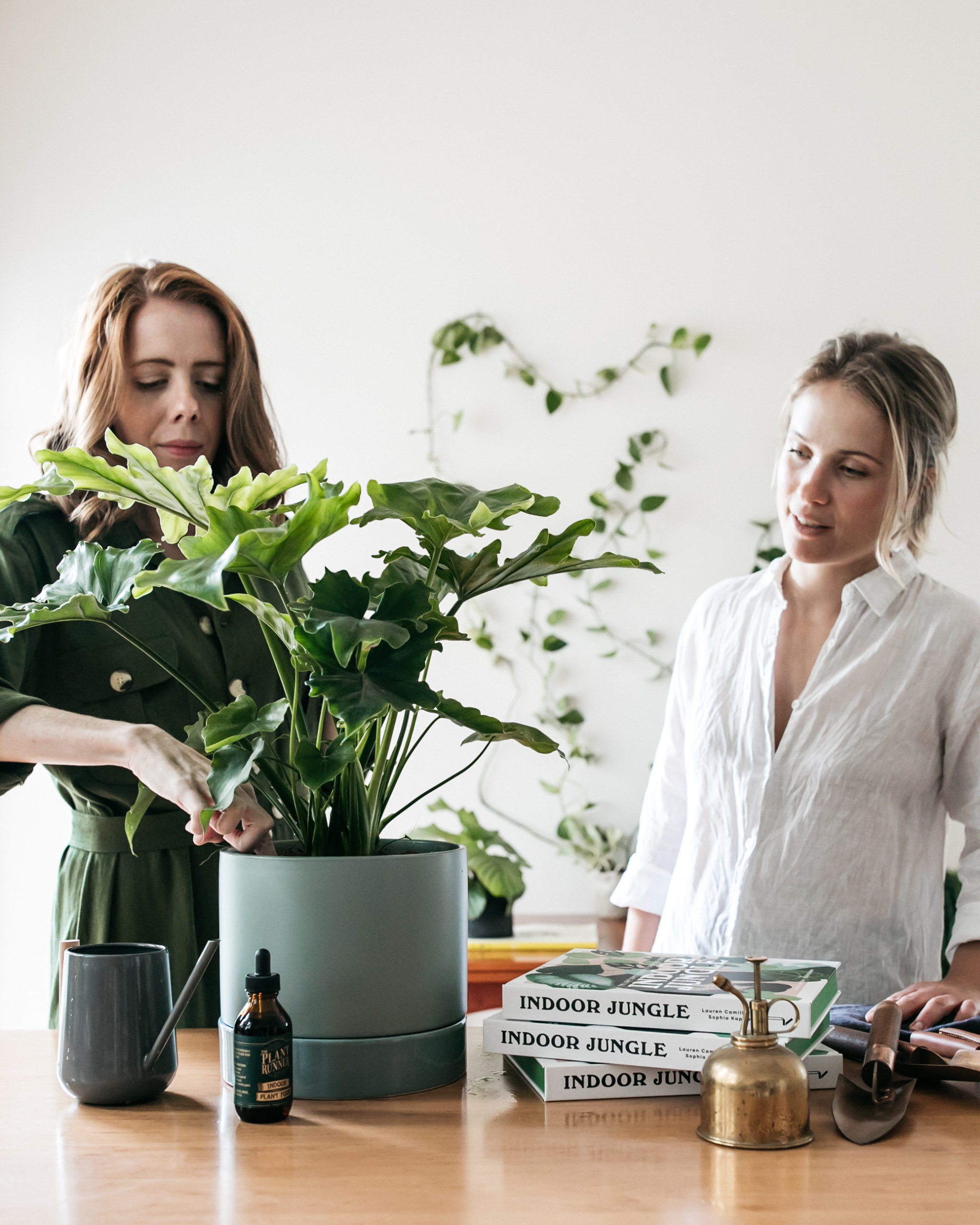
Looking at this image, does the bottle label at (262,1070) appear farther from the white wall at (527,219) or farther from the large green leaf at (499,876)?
the white wall at (527,219)

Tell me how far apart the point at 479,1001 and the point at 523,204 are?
1.84m

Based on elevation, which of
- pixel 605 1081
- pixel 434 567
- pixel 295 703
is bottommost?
pixel 605 1081

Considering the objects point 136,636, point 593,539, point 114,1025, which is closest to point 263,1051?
point 114,1025

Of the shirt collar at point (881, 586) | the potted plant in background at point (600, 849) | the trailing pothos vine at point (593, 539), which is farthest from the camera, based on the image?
the trailing pothos vine at point (593, 539)

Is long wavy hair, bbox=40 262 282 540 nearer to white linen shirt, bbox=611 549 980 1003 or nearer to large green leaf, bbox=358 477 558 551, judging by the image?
large green leaf, bbox=358 477 558 551

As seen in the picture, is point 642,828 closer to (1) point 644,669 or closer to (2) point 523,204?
(1) point 644,669

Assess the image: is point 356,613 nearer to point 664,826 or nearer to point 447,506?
point 447,506

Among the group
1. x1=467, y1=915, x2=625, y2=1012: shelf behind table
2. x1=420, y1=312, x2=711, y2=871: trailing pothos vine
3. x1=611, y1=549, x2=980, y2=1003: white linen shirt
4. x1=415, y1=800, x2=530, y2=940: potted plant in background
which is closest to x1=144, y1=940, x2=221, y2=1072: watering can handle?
x1=611, y1=549, x2=980, y2=1003: white linen shirt

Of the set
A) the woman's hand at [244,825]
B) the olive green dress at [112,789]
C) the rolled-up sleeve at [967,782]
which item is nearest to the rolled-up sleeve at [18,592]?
the olive green dress at [112,789]

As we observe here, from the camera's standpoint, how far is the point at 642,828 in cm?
171

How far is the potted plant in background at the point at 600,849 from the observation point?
2592 millimetres

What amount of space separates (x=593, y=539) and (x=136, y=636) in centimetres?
161

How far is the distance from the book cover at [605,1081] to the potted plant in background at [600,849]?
1.61 meters

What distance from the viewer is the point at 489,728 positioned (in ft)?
3.06
